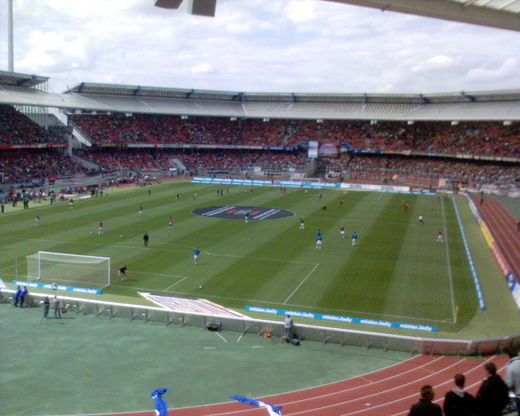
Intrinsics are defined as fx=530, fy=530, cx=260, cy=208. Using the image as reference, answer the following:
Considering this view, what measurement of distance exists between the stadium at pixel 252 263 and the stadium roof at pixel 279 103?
1.88 feet

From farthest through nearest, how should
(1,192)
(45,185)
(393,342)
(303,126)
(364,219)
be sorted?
1. (303,126)
2. (45,185)
3. (1,192)
4. (364,219)
5. (393,342)

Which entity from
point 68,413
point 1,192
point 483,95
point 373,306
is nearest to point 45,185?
point 1,192

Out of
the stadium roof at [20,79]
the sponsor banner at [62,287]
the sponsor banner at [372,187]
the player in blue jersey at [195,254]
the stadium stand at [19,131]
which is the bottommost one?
the sponsor banner at [62,287]

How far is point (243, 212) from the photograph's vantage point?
177ft

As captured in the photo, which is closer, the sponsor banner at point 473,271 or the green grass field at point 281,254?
the sponsor banner at point 473,271

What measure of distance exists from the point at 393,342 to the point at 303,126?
90658 mm

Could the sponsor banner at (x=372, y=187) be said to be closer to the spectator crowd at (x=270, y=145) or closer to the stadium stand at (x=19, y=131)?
the spectator crowd at (x=270, y=145)

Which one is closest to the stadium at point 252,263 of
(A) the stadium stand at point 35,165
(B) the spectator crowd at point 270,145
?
(A) the stadium stand at point 35,165

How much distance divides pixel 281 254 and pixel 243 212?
17996mm

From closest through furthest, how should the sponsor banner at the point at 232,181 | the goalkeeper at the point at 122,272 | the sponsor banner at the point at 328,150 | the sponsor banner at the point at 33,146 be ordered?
1. the goalkeeper at the point at 122,272
2. the sponsor banner at the point at 33,146
3. the sponsor banner at the point at 232,181
4. the sponsor banner at the point at 328,150

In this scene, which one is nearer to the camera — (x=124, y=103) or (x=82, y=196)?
(x=82, y=196)

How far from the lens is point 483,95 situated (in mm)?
87000

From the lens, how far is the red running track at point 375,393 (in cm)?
1566

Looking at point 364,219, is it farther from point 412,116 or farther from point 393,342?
point 412,116
